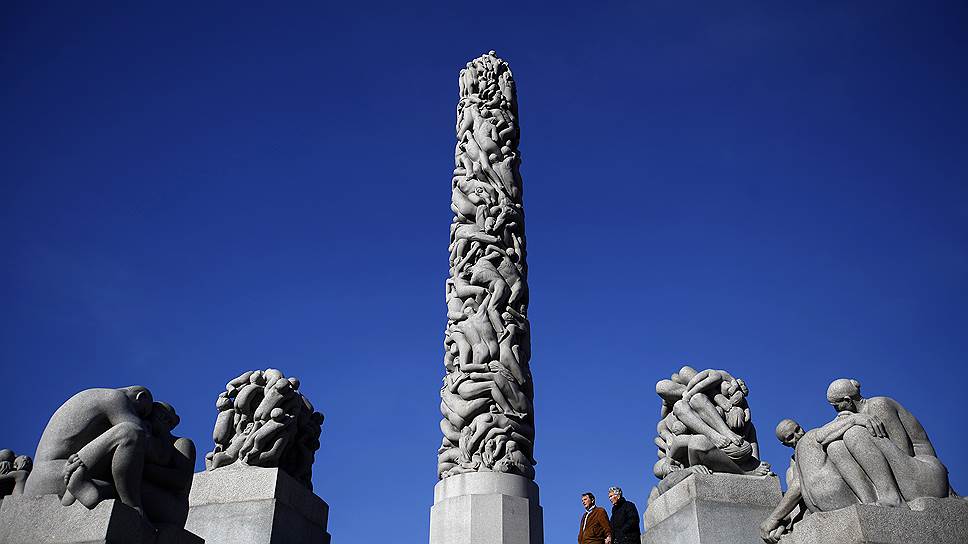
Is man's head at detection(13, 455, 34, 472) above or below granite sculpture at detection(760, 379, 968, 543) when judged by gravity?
above

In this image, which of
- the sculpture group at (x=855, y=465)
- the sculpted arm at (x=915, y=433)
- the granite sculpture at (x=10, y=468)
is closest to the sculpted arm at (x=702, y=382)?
the sculpture group at (x=855, y=465)

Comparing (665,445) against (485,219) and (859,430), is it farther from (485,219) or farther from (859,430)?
(485,219)

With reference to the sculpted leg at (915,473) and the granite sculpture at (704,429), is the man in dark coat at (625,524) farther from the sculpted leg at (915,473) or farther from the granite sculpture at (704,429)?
the sculpted leg at (915,473)

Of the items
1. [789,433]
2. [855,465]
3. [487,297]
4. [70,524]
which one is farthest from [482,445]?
[70,524]

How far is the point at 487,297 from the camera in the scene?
13.0m

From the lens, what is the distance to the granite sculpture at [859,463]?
24.2 ft

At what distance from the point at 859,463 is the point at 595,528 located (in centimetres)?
424

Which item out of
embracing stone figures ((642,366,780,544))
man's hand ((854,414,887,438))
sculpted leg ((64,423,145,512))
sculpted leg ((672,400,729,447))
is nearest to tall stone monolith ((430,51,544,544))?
embracing stone figures ((642,366,780,544))

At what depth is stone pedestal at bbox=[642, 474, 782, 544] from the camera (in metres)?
9.66

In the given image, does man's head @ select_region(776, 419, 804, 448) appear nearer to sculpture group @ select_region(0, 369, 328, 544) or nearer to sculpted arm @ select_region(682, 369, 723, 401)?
sculpted arm @ select_region(682, 369, 723, 401)

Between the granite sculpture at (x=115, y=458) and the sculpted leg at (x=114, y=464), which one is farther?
the granite sculpture at (x=115, y=458)

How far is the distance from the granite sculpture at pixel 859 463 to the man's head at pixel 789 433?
12.3 inches

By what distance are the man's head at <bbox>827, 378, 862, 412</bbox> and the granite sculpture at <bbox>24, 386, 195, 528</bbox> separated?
6380mm

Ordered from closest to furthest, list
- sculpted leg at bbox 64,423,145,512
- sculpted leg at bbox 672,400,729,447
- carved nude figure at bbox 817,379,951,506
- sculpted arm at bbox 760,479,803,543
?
sculpted leg at bbox 64,423,145,512 → carved nude figure at bbox 817,379,951,506 → sculpted arm at bbox 760,479,803,543 → sculpted leg at bbox 672,400,729,447
